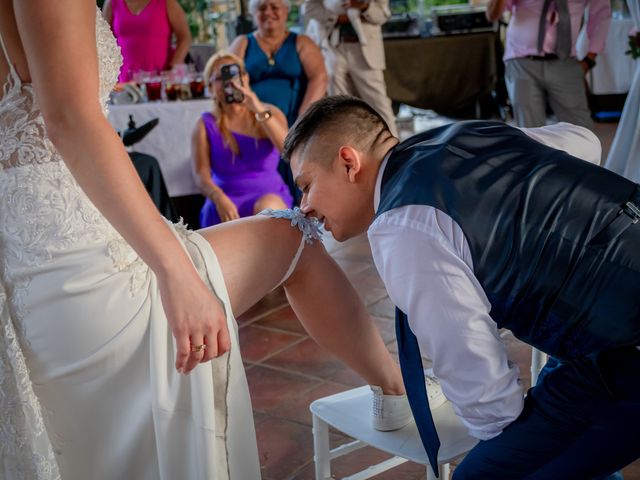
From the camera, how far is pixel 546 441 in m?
1.50

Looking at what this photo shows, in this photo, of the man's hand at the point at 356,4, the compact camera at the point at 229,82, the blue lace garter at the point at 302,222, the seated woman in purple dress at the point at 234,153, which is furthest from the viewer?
the man's hand at the point at 356,4

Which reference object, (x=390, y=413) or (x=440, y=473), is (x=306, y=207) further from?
(x=440, y=473)

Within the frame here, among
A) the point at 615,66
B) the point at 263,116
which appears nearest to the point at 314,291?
the point at 263,116

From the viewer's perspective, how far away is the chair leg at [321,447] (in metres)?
1.91

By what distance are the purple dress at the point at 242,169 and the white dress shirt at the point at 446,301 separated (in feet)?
8.87

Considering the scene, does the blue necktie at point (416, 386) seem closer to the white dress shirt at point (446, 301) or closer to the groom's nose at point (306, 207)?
the white dress shirt at point (446, 301)

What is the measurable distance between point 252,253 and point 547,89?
12.0ft

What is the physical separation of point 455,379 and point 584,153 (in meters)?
0.74

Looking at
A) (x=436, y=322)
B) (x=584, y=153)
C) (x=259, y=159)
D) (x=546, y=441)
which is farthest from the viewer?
(x=259, y=159)

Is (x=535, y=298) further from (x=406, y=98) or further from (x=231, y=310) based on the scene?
(x=406, y=98)

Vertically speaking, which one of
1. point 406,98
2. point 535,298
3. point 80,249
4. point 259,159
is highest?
point 80,249

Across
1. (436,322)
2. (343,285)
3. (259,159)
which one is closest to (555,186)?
(436,322)

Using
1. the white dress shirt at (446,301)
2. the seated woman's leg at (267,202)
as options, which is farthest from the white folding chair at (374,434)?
the seated woman's leg at (267,202)

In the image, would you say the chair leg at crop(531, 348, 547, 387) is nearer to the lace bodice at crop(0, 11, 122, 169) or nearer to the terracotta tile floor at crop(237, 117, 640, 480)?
the terracotta tile floor at crop(237, 117, 640, 480)
